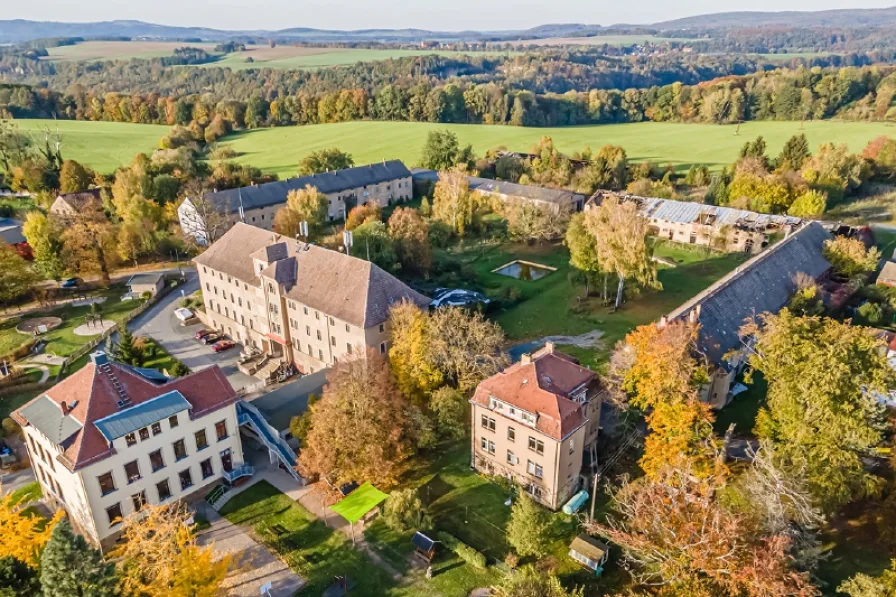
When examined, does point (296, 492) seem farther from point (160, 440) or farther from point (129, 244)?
point (129, 244)

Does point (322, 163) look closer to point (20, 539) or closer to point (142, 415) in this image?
point (142, 415)

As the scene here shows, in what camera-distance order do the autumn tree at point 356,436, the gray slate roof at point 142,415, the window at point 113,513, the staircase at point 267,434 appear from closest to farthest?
1. the gray slate roof at point 142,415
2. the window at point 113,513
3. the autumn tree at point 356,436
4. the staircase at point 267,434

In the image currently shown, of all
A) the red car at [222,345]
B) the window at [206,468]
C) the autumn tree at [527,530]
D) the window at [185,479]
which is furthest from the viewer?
the red car at [222,345]

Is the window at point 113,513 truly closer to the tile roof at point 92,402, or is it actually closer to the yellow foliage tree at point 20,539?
the tile roof at point 92,402

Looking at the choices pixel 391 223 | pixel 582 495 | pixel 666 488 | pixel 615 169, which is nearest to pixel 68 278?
pixel 391 223

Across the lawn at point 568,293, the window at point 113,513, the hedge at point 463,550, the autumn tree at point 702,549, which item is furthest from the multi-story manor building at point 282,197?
the autumn tree at point 702,549

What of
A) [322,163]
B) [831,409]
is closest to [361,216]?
[322,163]
